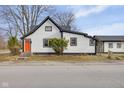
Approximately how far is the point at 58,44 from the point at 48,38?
2219mm

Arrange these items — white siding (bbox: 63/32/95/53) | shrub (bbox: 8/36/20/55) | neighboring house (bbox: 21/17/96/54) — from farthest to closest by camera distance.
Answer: white siding (bbox: 63/32/95/53) < neighboring house (bbox: 21/17/96/54) < shrub (bbox: 8/36/20/55)

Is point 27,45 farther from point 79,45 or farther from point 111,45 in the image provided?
point 111,45

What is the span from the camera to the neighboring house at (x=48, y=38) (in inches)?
1400

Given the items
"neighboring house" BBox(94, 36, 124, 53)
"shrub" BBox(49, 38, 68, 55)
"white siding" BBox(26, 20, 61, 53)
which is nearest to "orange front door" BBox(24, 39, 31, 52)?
"white siding" BBox(26, 20, 61, 53)

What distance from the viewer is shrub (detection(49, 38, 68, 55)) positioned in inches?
1334

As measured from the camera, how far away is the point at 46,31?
35594 millimetres

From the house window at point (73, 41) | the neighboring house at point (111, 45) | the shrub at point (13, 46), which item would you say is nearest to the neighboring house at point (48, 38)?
the house window at point (73, 41)

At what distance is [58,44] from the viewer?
1339 inches

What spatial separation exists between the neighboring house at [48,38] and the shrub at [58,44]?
1.23m

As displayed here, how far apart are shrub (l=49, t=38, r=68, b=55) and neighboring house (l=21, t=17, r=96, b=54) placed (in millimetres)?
1232

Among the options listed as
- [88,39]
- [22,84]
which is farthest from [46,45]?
[22,84]

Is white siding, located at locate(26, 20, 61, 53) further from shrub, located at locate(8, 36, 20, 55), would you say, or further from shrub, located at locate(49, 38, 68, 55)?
shrub, located at locate(8, 36, 20, 55)
